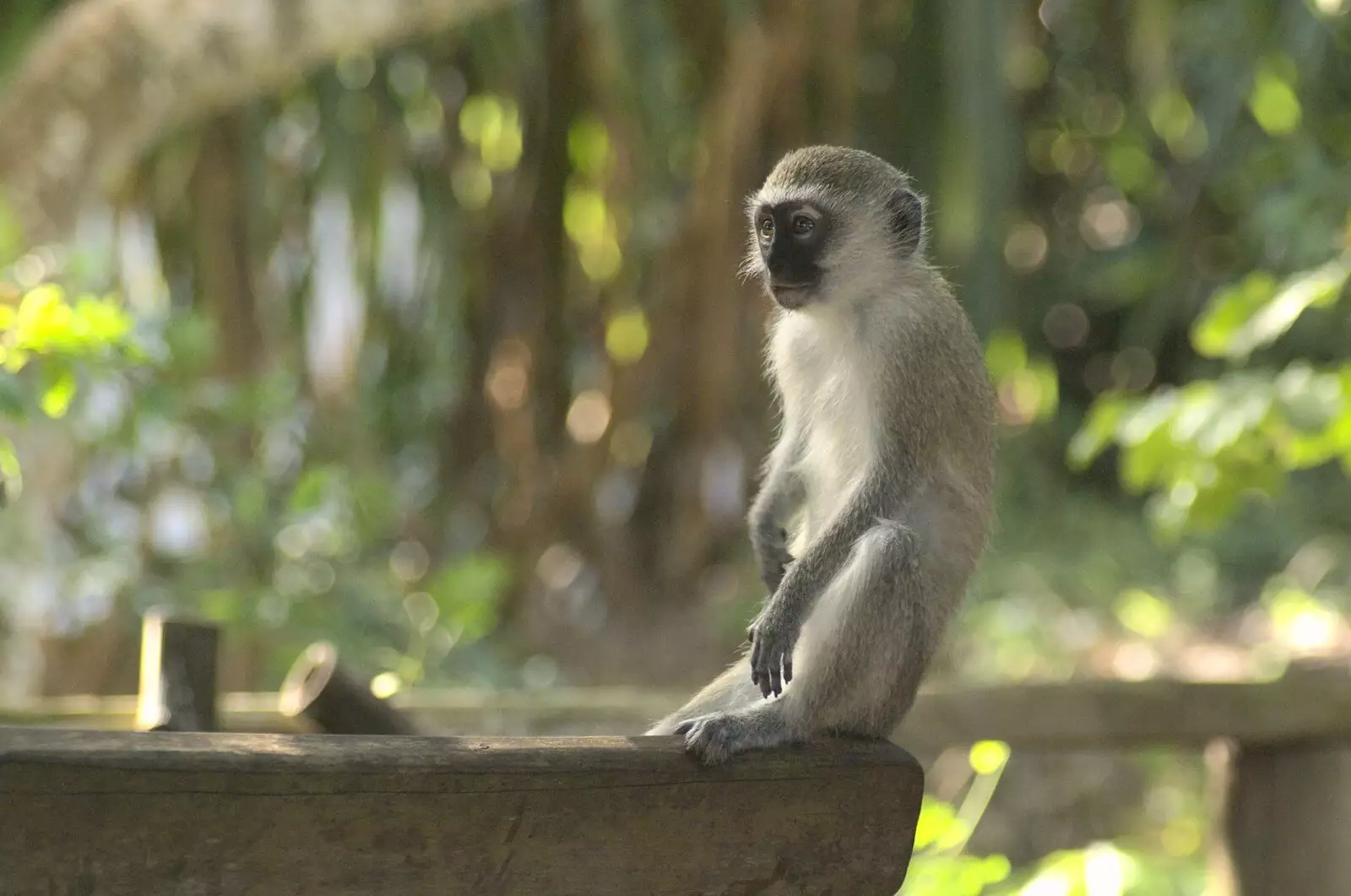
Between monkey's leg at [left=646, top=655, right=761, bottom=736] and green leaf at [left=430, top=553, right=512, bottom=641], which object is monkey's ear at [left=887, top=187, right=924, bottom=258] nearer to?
monkey's leg at [left=646, top=655, right=761, bottom=736]

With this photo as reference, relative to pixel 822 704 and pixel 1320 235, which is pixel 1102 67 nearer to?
pixel 1320 235

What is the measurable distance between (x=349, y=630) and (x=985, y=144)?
2527mm

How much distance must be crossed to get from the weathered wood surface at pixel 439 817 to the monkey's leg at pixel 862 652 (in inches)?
6.9

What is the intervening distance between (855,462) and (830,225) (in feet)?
1.35

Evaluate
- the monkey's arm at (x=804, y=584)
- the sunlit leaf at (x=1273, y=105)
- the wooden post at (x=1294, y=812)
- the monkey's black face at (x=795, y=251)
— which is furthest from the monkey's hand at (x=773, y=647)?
the sunlit leaf at (x=1273, y=105)

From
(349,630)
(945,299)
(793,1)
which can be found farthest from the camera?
(793,1)

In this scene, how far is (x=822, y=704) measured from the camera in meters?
2.12

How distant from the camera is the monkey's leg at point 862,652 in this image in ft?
6.94

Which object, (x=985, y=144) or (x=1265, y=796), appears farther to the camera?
(x=985, y=144)

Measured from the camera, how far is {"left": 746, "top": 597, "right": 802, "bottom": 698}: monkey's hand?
2.10m

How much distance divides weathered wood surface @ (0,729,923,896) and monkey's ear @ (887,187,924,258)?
3.24 feet

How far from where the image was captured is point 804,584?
7.15ft

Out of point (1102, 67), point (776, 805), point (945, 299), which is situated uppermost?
point (1102, 67)

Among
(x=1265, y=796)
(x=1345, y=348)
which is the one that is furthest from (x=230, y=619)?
(x=1345, y=348)
